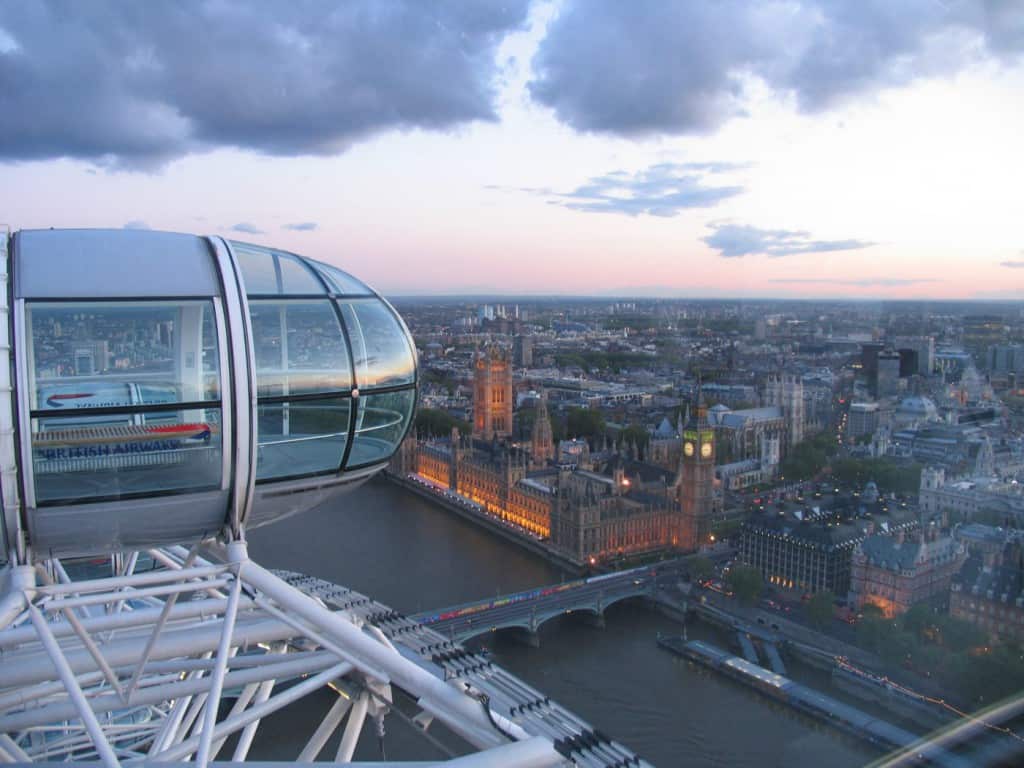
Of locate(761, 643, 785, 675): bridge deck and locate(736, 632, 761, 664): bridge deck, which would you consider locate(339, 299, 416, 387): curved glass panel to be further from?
locate(736, 632, 761, 664): bridge deck

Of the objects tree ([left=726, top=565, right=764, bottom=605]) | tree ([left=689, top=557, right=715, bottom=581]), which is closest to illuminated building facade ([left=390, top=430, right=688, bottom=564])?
tree ([left=689, top=557, right=715, bottom=581])

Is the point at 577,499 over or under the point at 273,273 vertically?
under

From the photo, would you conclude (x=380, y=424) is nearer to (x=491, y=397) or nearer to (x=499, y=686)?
(x=499, y=686)

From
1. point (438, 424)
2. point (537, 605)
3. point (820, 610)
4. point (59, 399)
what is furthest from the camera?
point (438, 424)

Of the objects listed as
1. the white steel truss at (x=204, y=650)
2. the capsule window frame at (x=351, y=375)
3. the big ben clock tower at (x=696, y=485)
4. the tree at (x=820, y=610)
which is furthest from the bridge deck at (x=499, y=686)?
the big ben clock tower at (x=696, y=485)

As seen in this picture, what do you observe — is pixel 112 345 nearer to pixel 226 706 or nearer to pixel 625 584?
pixel 226 706

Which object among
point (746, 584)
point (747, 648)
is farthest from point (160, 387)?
point (746, 584)

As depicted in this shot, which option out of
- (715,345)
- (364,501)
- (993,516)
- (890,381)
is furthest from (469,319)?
(993,516)
